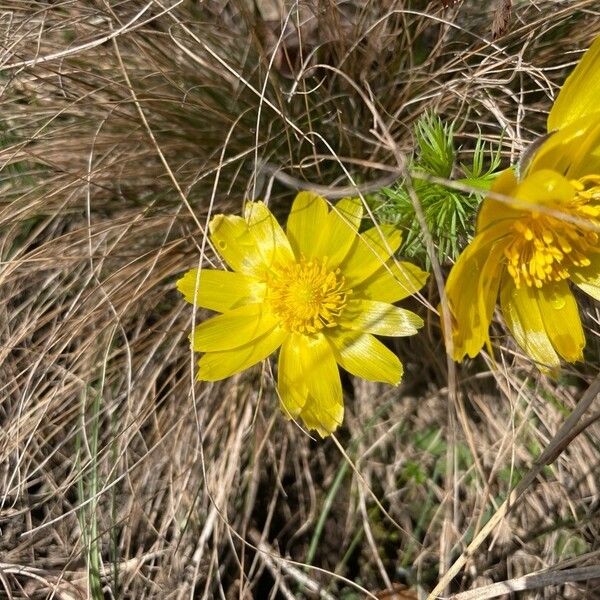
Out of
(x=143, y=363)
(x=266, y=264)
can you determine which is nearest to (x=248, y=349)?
(x=266, y=264)

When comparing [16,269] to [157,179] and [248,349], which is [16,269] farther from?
[248,349]

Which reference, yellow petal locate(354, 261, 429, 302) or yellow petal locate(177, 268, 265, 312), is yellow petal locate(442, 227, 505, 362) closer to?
yellow petal locate(354, 261, 429, 302)

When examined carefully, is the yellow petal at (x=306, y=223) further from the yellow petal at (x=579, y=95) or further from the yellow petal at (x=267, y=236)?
the yellow petal at (x=579, y=95)

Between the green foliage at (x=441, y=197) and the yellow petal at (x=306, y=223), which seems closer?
the green foliage at (x=441, y=197)

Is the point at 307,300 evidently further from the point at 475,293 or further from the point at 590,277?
the point at 590,277

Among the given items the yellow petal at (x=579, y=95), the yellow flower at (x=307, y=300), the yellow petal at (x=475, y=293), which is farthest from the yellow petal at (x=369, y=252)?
the yellow petal at (x=579, y=95)

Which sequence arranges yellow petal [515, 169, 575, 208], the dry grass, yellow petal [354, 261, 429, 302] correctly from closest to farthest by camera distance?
yellow petal [515, 169, 575, 208] → yellow petal [354, 261, 429, 302] → the dry grass

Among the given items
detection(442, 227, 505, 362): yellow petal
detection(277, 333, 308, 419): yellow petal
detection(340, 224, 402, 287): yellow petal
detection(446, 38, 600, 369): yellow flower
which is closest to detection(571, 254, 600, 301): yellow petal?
detection(446, 38, 600, 369): yellow flower

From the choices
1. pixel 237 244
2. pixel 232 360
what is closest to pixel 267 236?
pixel 237 244
